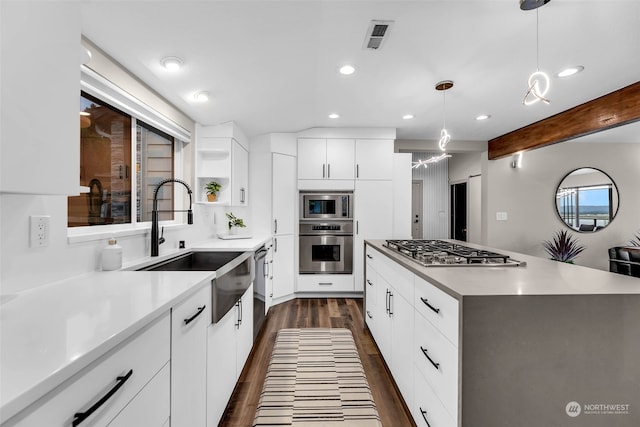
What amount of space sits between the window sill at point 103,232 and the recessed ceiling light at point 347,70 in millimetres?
1898

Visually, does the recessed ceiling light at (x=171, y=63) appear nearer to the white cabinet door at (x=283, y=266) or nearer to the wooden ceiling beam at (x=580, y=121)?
the white cabinet door at (x=283, y=266)

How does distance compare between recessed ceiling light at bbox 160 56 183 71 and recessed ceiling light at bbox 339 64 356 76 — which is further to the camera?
recessed ceiling light at bbox 339 64 356 76

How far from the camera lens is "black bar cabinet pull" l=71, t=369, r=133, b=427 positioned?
624 mm

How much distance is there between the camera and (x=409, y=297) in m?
1.72

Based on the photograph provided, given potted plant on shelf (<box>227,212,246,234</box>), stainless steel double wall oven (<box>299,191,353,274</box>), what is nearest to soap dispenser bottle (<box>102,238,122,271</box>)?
potted plant on shelf (<box>227,212,246,234</box>)

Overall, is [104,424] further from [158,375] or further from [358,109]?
[358,109]

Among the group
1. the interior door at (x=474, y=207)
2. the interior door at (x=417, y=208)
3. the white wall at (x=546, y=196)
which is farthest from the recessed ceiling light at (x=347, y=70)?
the interior door at (x=417, y=208)

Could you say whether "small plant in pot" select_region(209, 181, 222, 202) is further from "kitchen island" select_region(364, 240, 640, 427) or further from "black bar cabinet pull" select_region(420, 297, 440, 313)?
"kitchen island" select_region(364, 240, 640, 427)

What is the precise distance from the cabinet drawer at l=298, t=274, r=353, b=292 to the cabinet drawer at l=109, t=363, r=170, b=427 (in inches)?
123

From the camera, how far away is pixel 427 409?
142cm

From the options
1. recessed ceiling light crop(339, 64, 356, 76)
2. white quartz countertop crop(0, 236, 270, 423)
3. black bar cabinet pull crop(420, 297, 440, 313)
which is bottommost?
black bar cabinet pull crop(420, 297, 440, 313)

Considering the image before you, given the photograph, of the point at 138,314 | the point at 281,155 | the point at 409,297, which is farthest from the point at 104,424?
the point at 281,155

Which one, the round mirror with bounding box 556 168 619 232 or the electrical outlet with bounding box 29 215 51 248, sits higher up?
the round mirror with bounding box 556 168 619 232

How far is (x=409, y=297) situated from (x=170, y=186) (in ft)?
7.55
